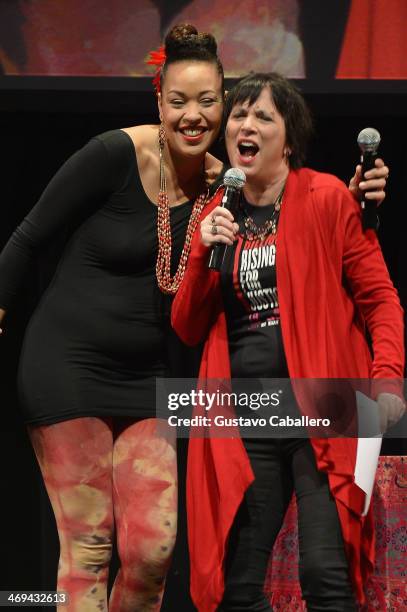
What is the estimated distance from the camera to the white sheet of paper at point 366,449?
91.3 inches

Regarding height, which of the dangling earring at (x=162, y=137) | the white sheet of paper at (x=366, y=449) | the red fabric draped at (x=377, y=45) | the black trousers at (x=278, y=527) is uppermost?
the red fabric draped at (x=377, y=45)

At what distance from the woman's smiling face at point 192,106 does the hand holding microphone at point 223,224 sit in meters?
0.30

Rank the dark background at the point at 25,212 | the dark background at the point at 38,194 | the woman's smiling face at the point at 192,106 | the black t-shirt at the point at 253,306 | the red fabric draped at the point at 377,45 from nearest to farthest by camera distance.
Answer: the black t-shirt at the point at 253,306, the woman's smiling face at the point at 192,106, the red fabric draped at the point at 377,45, the dark background at the point at 38,194, the dark background at the point at 25,212

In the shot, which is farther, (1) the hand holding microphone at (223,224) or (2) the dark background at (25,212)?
(2) the dark background at (25,212)

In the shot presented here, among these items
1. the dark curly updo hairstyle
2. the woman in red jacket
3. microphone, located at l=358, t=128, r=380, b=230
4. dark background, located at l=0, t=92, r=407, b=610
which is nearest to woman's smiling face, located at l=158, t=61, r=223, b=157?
the dark curly updo hairstyle

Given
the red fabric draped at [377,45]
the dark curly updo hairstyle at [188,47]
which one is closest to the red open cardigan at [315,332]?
the dark curly updo hairstyle at [188,47]

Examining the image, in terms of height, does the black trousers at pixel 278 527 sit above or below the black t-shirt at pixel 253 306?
below

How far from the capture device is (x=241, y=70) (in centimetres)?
318

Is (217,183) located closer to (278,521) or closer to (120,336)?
(120,336)

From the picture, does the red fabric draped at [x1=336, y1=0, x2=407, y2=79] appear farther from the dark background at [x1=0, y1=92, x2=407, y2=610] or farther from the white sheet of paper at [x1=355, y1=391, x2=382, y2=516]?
the white sheet of paper at [x1=355, y1=391, x2=382, y2=516]

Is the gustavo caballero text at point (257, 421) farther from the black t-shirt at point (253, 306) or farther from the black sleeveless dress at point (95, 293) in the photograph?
the black sleeveless dress at point (95, 293)

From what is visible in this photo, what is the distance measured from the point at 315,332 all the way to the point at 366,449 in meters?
0.28

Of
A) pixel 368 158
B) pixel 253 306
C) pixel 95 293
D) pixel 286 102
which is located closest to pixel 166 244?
pixel 95 293

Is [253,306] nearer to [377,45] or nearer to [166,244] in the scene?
[166,244]
